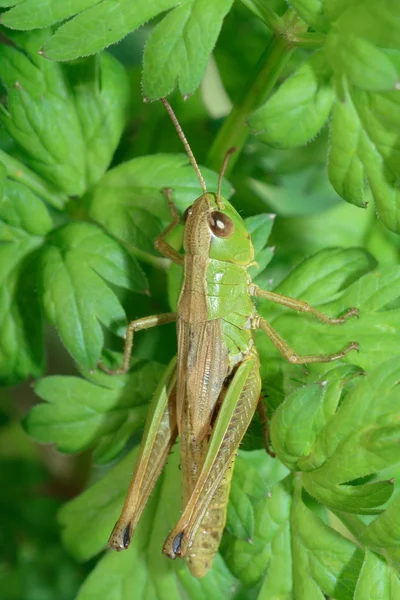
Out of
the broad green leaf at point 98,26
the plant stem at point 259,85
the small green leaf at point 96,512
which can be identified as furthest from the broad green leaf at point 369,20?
the small green leaf at point 96,512

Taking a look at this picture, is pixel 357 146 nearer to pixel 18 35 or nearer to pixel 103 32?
pixel 103 32

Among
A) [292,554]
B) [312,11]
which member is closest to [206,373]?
[292,554]

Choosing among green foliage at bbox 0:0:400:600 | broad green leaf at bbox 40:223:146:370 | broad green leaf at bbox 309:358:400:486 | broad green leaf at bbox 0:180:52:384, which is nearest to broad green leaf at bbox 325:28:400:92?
green foliage at bbox 0:0:400:600

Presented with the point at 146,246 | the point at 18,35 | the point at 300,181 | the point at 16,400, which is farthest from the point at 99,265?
the point at 16,400

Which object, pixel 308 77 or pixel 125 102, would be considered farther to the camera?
pixel 125 102

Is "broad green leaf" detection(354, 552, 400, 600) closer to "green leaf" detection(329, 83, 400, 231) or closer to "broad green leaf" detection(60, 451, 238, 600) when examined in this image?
"broad green leaf" detection(60, 451, 238, 600)
